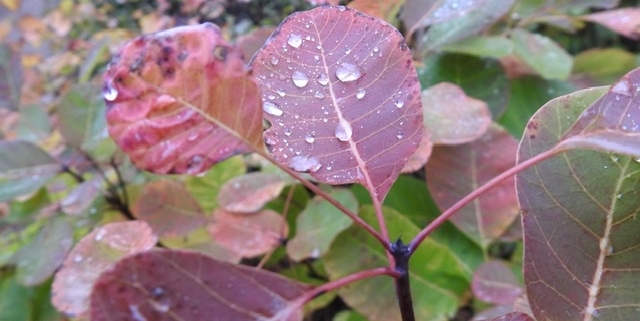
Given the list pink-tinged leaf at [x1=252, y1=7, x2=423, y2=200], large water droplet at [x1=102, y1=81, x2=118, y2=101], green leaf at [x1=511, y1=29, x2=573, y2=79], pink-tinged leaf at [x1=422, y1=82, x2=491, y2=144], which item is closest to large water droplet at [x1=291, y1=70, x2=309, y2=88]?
pink-tinged leaf at [x1=252, y1=7, x2=423, y2=200]

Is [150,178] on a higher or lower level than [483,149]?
lower

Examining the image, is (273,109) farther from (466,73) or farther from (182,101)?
(466,73)

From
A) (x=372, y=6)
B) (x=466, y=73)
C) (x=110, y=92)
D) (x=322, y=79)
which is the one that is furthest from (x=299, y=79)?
(x=466, y=73)

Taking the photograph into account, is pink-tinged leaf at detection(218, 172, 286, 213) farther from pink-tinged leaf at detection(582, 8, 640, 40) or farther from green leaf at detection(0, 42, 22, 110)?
green leaf at detection(0, 42, 22, 110)

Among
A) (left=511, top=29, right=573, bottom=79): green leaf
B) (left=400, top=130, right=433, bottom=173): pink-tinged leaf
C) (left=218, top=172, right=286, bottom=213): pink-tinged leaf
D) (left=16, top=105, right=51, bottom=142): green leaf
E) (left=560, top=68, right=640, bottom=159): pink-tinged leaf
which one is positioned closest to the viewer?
(left=560, top=68, right=640, bottom=159): pink-tinged leaf

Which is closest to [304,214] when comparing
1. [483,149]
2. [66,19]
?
[483,149]

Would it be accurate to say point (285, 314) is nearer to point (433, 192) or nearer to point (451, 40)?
point (433, 192)
